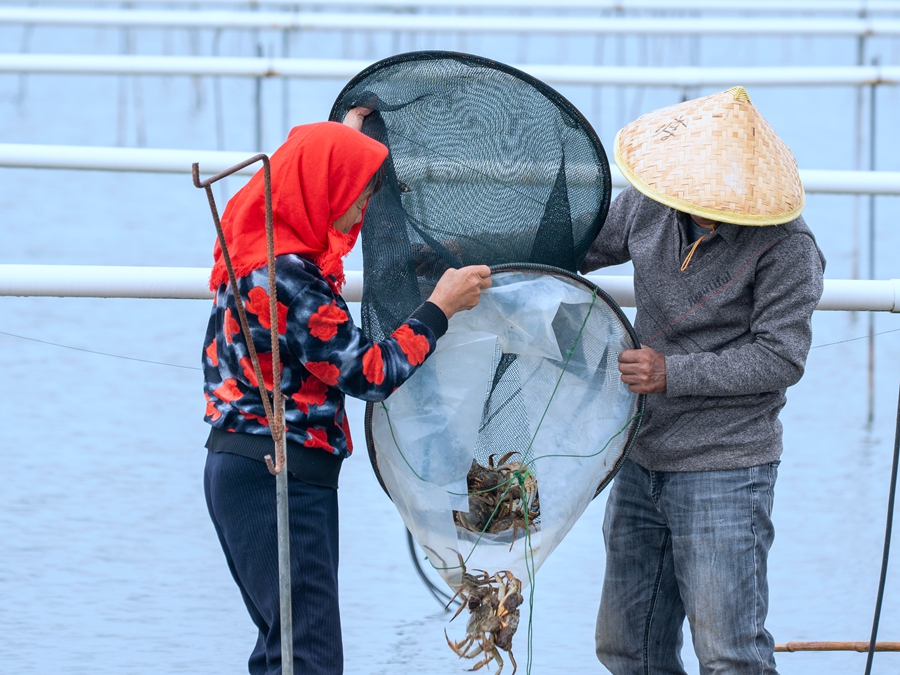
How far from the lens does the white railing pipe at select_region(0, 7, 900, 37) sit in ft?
17.7

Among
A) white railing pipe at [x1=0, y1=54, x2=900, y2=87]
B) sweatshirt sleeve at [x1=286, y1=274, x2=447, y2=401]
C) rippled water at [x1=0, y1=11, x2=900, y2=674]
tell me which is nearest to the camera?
sweatshirt sleeve at [x1=286, y1=274, x2=447, y2=401]

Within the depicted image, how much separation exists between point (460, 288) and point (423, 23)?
415 centimetres

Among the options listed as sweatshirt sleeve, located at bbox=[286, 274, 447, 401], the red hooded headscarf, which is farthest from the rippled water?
the red hooded headscarf

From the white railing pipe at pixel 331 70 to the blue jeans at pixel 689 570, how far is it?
238cm

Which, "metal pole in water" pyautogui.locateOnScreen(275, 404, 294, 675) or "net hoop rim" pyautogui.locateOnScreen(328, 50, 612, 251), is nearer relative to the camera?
"metal pole in water" pyautogui.locateOnScreen(275, 404, 294, 675)

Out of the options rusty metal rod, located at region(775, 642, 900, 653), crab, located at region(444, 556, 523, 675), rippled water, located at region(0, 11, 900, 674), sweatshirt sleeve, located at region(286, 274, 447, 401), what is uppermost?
sweatshirt sleeve, located at region(286, 274, 447, 401)

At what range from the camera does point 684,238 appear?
6.01 ft

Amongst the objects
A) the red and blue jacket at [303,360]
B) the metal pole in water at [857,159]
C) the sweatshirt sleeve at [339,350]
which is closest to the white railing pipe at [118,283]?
the red and blue jacket at [303,360]

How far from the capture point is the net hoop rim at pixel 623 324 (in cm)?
174

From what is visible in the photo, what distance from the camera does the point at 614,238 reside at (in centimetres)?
195

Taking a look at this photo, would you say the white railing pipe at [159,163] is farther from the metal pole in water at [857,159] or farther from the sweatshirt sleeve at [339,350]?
the metal pole in water at [857,159]

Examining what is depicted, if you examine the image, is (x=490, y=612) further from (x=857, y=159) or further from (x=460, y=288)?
(x=857, y=159)

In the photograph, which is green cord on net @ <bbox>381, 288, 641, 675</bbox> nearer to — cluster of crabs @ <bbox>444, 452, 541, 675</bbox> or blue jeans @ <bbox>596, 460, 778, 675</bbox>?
cluster of crabs @ <bbox>444, 452, 541, 675</bbox>

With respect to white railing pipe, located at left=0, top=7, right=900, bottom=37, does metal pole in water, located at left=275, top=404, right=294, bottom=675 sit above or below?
below
